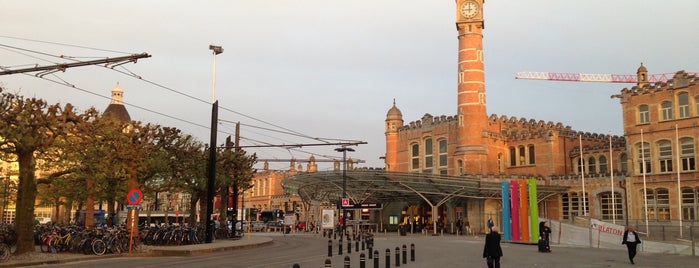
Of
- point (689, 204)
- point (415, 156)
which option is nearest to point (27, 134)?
point (689, 204)

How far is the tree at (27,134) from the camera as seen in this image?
19344 millimetres

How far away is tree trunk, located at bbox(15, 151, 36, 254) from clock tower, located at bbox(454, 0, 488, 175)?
1679 inches

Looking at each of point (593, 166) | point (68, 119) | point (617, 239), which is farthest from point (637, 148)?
point (68, 119)

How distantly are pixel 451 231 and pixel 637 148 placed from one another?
55.1 ft

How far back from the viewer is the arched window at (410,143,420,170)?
220 feet

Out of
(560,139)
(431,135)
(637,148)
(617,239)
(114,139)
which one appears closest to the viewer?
(114,139)

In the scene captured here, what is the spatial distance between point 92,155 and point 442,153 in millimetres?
45337

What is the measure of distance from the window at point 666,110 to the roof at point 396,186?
34.1 feet

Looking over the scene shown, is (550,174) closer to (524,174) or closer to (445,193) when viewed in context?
(524,174)

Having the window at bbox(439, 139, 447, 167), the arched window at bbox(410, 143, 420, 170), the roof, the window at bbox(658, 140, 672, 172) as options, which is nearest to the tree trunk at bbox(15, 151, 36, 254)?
the roof

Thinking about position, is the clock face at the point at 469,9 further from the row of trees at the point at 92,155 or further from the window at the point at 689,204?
the row of trees at the point at 92,155

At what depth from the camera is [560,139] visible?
58625mm

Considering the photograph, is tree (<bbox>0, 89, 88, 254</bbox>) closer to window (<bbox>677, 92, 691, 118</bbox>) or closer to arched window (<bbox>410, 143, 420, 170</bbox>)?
window (<bbox>677, 92, 691, 118</bbox>)

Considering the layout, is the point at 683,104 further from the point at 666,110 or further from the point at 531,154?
the point at 531,154
